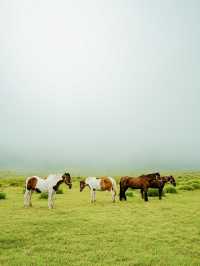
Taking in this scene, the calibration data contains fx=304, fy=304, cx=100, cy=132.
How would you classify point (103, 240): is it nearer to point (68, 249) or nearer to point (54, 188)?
point (68, 249)

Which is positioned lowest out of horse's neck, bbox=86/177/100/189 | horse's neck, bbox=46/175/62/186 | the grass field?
the grass field

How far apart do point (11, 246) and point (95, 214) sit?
21.4 ft

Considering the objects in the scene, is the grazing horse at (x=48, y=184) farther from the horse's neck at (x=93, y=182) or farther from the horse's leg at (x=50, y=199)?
the horse's neck at (x=93, y=182)

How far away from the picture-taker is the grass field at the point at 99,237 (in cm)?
920

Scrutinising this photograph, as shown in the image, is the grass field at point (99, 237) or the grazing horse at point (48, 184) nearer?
the grass field at point (99, 237)

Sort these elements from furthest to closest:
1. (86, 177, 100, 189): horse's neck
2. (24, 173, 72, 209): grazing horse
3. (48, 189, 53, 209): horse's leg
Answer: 1. (86, 177, 100, 189): horse's neck
2. (24, 173, 72, 209): grazing horse
3. (48, 189, 53, 209): horse's leg

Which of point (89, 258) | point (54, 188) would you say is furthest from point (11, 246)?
point (54, 188)

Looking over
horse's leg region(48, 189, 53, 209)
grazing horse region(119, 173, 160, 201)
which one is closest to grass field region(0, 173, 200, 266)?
horse's leg region(48, 189, 53, 209)

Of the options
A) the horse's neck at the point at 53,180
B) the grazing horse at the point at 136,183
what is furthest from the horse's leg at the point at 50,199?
the grazing horse at the point at 136,183

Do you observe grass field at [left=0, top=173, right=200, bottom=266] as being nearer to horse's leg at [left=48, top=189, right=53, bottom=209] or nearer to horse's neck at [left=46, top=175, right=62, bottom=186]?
horse's leg at [left=48, top=189, right=53, bottom=209]

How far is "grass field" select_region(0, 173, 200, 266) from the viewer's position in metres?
9.20

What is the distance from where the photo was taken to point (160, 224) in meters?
13.9

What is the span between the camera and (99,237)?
37.9ft

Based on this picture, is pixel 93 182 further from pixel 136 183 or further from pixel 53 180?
pixel 53 180
